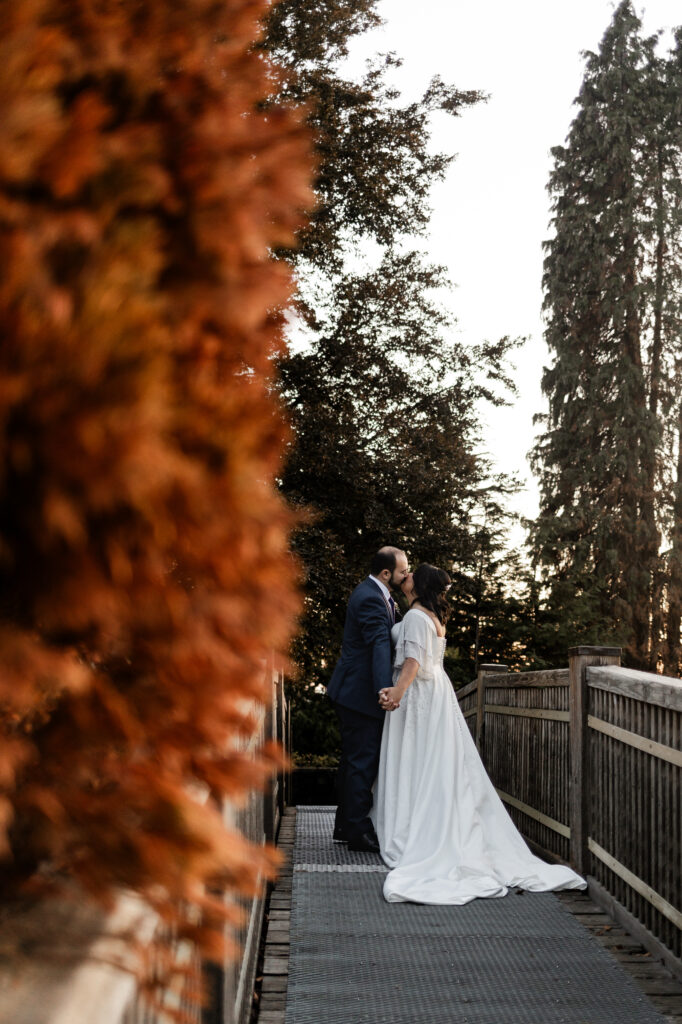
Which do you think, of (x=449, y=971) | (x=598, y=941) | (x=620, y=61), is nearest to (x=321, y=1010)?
(x=449, y=971)

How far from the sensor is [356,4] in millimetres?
13336

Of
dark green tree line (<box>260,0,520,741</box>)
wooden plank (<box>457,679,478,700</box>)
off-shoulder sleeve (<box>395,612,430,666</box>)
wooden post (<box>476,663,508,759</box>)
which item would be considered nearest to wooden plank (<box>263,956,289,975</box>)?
off-shoulder sleeve (<box>395,612,430,666</box>)

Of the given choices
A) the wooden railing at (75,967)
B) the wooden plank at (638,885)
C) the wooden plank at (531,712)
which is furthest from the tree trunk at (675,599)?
the wooden railing at (75,967)

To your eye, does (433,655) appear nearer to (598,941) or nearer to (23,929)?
(598,941)

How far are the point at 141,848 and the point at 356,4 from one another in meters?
14.5

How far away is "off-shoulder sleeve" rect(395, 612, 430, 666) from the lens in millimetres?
6770

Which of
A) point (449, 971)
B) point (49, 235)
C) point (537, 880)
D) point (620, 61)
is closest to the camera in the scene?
point (49, 235)

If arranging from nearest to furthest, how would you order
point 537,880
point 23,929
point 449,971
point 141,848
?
point 141,848, point 23,929, point 449,971, point 537,880

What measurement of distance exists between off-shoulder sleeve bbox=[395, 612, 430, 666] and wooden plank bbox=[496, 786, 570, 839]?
132cm

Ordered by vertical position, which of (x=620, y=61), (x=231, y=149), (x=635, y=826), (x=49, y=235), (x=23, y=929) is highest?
(x=620, y=61)

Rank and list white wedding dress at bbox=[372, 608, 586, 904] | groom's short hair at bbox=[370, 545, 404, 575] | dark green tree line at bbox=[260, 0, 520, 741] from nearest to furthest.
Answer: white wedding dress at bbox=[372, 608, 586, 904] → groom's short hair at bbox=[370, 545, 404, 575] → dark green tree line at bbox=[260, 0, 520, 741]

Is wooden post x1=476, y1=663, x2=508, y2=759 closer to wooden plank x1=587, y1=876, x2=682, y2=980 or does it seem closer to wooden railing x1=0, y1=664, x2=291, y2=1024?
wooden plank x1=587, y1=876, x2=682, y2=980

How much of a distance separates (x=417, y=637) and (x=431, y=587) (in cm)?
36

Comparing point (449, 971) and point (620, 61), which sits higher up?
point (620, 61)
